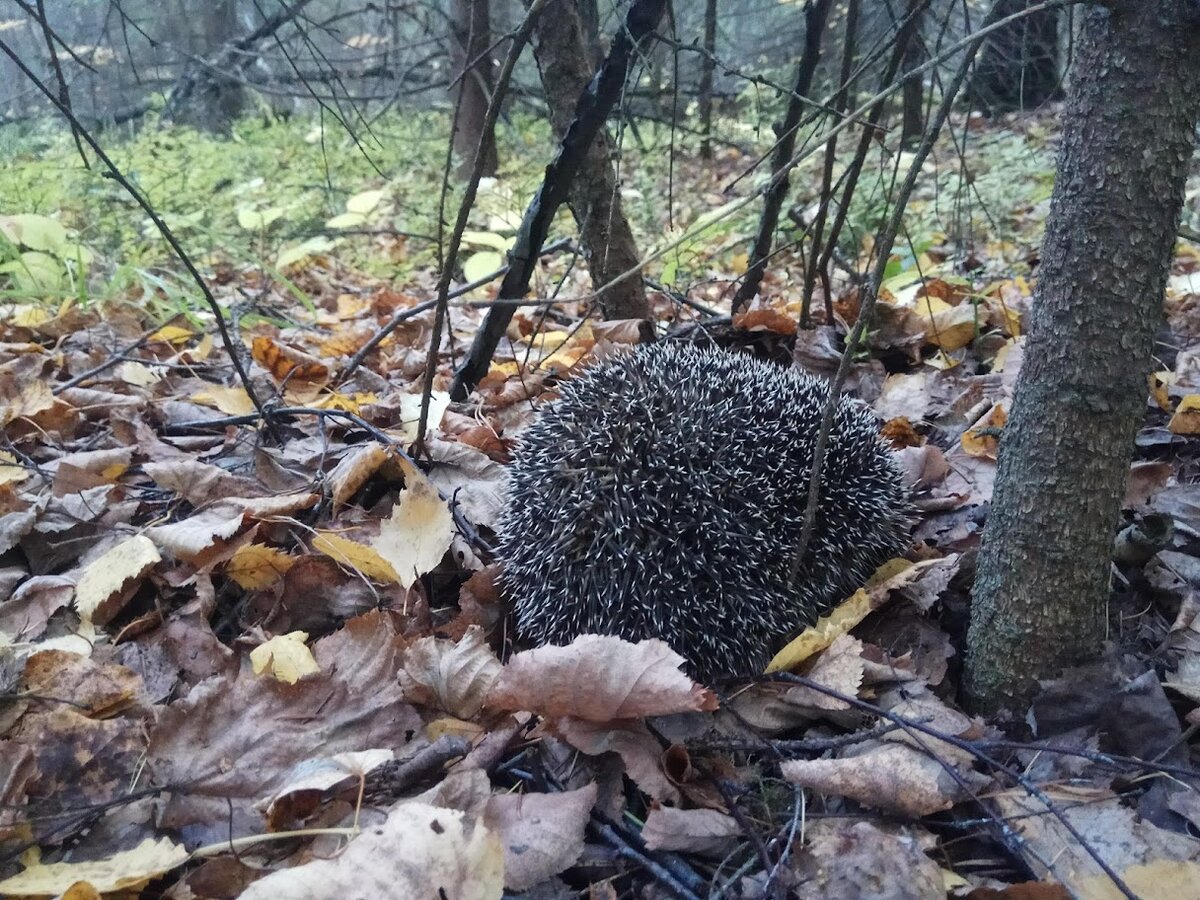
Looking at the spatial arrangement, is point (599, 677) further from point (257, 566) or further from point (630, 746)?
point (257, 566)

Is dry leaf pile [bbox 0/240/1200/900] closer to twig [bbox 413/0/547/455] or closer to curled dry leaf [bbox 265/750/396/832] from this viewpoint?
curled dry leaf [bbox 265/750/396/832]

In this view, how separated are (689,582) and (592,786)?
0.84m

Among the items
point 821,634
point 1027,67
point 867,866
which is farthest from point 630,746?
point 1027,67

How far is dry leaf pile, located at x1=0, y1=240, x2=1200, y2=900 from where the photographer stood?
201cm

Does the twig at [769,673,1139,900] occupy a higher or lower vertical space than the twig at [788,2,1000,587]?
lower

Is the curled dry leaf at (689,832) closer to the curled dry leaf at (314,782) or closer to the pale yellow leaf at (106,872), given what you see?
the curled dry leaf at (314,782)

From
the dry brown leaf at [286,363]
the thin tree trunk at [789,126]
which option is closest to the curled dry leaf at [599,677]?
the thin tree trunk at [789,126]

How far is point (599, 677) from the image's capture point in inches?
90.4

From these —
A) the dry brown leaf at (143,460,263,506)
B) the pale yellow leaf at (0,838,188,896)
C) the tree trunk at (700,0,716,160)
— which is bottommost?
the pale yellow leaf at (0,838,188,896)

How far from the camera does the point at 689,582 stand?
284 centimetres

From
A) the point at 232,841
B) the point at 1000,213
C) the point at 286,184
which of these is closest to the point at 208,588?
the point at 232,841

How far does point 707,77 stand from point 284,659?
9273 millimetres

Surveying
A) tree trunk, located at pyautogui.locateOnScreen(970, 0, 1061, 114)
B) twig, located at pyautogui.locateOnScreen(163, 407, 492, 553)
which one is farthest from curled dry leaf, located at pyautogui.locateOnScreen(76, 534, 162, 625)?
tree trunk, located at pyautogui.locateOnScreen(970, 0, 1061, 114)

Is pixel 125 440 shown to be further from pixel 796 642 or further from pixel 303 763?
pixel 796 642
